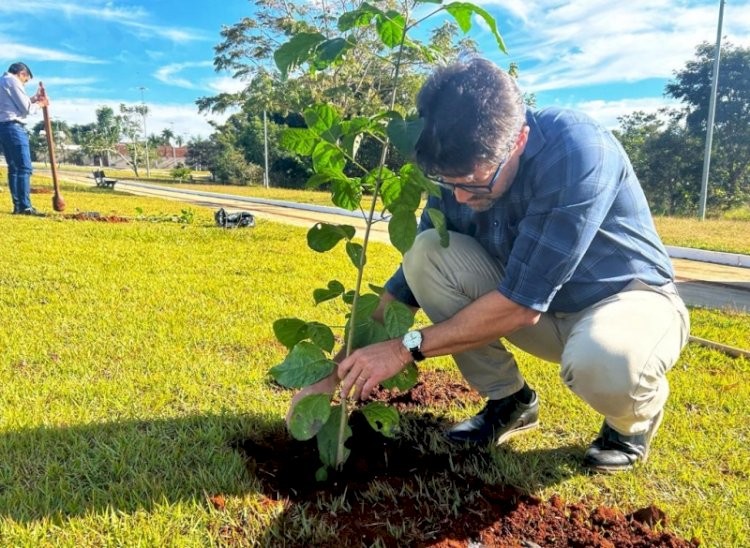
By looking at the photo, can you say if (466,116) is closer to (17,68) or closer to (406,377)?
(406,377)

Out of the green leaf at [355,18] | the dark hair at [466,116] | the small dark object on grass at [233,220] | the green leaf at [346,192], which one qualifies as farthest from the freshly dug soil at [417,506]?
the small dark object on grass at [233,220]

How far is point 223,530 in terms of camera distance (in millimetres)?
1407

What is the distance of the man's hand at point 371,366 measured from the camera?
143cm

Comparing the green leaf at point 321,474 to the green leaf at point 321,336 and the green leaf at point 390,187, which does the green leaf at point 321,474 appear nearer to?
the green leaf at point 321,336

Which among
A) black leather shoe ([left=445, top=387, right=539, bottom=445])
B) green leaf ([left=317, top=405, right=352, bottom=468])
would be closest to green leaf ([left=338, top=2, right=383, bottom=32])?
green leaf ([left=317, top=405, right=352, bottom=468])

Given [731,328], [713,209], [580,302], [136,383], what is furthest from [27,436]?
→ [713,209]

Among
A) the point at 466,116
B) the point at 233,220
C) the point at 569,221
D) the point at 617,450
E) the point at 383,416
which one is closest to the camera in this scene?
the point at 466,116

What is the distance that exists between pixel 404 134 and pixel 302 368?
636 millimetres

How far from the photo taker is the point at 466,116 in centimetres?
131

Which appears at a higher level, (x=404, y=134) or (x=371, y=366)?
(x=404, y=134)

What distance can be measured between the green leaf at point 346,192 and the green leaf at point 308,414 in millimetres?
503

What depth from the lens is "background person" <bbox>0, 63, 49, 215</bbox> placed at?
694 cm

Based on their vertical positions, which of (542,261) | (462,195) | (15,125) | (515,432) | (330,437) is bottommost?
(515,432)

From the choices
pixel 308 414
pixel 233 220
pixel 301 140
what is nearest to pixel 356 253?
pixel 301 140
